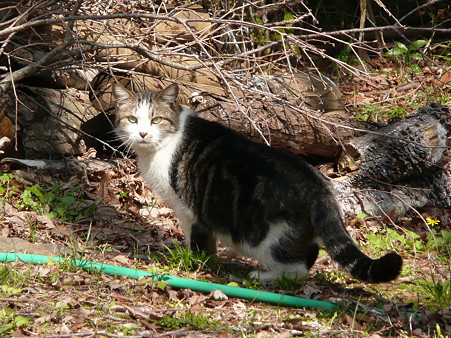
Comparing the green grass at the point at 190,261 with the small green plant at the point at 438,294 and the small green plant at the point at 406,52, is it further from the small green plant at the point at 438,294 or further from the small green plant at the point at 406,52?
the small green plant at the point at 406,52

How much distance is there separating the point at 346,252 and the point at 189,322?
118 centimetres

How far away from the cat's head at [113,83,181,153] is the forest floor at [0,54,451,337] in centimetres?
91

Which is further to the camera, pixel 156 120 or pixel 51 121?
pixel 51 121

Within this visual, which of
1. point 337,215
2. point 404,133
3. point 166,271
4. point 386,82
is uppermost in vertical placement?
point 386,82

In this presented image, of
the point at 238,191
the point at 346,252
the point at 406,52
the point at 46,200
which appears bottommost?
the point at 46,200

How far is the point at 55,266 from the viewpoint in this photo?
401cm

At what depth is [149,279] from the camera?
12.9 feet

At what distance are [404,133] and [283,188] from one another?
105 inches

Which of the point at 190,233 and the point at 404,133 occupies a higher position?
the point at 404,133

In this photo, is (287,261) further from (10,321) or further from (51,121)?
(51,121)

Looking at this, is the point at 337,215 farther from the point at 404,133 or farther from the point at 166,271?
the point at 404,133

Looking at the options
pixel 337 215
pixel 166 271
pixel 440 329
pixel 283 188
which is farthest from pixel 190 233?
pixel 440 329

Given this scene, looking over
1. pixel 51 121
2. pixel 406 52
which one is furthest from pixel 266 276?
pixel 406 52

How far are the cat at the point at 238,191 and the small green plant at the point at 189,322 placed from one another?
0.91m
